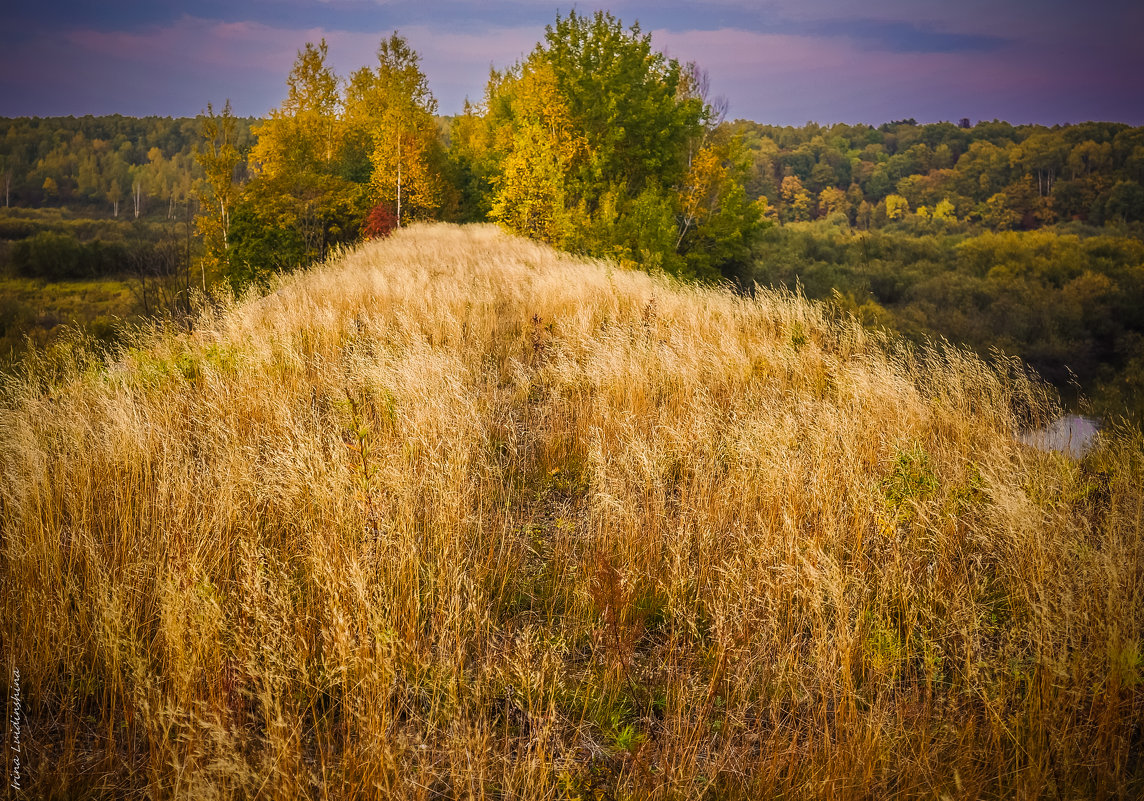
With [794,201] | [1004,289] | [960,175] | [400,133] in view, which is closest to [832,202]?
[794,201]

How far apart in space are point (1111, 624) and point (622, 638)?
2024mm

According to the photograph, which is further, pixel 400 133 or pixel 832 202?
pixel 832 202

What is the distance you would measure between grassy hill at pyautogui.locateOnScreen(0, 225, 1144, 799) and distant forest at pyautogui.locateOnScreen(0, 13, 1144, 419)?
5.61 m

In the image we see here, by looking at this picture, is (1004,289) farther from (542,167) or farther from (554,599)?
(554,599)

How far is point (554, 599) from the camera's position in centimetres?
286

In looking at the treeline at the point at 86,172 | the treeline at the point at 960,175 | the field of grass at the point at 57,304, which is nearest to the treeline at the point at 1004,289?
the treeline at the point at 960,175

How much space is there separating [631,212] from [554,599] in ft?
58.6

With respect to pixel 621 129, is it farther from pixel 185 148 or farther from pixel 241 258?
pixel 185 148

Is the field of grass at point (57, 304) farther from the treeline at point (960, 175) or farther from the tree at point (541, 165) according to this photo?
the treeline at point (960, 175)

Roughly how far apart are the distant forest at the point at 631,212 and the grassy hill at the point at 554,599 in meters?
5.61

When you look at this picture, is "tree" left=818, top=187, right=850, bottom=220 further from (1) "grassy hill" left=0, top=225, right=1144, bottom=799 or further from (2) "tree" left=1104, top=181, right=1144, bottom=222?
(1) "grassy hill" left=0, top=225, right=1144, bottom=799

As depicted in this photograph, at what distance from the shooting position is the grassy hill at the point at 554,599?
77.8 inches

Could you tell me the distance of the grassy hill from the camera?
6.48 feet

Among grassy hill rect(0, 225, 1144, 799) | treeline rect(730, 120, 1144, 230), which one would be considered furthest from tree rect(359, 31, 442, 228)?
treeline rect(730, 120, 1144, 230)
